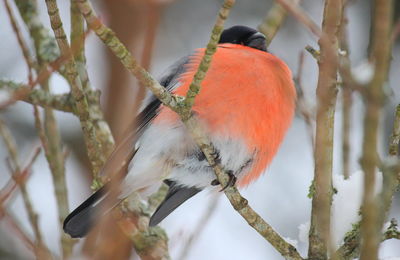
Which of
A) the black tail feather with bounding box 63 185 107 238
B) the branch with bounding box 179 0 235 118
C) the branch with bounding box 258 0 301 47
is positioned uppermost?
the branch with bounding box 258 0 301 47

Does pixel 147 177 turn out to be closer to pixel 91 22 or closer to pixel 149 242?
pixel 149 242

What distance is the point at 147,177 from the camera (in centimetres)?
290

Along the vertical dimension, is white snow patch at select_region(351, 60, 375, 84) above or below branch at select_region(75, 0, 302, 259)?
below

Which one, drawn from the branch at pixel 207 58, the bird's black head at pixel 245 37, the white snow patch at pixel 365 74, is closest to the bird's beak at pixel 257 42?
the bird's black head at pixel 245 37

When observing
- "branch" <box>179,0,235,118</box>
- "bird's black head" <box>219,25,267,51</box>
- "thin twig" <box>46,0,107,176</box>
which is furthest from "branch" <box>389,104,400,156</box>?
"bird's black head" <box>219,25,267,51</box>

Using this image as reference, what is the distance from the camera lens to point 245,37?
3.33m

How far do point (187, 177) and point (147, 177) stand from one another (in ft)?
0.58

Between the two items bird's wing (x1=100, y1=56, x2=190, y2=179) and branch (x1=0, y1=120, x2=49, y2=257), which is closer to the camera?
branch (x1=0, y1=120, x2=49, y2=257)

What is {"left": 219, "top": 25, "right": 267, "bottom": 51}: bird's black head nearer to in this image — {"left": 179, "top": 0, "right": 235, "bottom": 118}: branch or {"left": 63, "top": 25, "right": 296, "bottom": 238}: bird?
{"left": 63, "top": 25, "right": 296, "bottom": 238}: bird

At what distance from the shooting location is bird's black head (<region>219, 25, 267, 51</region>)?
3.26 metres

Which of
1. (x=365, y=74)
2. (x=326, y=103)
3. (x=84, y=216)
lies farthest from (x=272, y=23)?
(x=326, y=103)

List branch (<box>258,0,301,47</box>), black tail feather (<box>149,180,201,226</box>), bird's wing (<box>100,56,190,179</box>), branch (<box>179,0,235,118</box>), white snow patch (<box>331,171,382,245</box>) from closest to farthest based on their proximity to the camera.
Result: branch (<box>179,0,235,118</box>)
white snow patch (<box>331,171,382,245</box>)
bird's wing (<box>100,56,190,179</box>)
black tail feather (<box>149,180,201,226</box>)
branch (<box>258,0,301,47</box>)

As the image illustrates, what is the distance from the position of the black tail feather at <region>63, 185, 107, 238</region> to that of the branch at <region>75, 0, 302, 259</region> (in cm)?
57

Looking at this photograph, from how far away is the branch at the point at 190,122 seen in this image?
1808 mm
